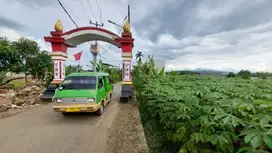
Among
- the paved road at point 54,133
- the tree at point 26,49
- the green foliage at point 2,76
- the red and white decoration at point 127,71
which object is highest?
the tree at point 26,49

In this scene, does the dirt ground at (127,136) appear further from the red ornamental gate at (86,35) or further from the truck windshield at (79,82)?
the red ornamental gate at (86,35)

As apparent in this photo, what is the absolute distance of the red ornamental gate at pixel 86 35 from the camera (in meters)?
9.62

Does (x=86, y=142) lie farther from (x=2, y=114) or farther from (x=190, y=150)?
(x=2, y=114)

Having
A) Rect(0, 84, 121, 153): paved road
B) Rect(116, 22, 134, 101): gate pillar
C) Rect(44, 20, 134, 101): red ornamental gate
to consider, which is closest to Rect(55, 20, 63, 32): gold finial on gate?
Rect(44, 20, 134, 101): red ornamental gate

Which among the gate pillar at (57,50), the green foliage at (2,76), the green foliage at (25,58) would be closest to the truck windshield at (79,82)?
the gate pillar at (57,50)

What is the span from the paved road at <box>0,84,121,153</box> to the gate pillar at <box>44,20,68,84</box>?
349 cm

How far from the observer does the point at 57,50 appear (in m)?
9.98

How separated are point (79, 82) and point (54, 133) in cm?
235

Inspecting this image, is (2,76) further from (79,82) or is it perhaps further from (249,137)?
(249,137)

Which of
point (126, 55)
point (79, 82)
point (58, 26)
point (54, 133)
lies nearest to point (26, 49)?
point (58, 26)

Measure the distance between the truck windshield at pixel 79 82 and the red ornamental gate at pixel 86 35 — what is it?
2821mm

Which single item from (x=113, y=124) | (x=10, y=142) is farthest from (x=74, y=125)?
(x=10, y=142)

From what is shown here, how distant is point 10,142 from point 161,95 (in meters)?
4.25

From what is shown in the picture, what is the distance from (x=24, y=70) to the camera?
1752 centimetres
